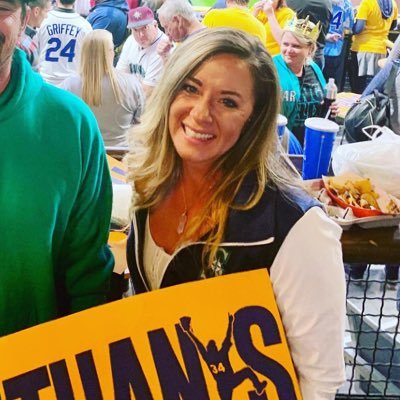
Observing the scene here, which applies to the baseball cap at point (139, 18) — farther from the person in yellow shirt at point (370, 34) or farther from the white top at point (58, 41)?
the person in yellow shirt at point (370, 34)

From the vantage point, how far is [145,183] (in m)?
1.27

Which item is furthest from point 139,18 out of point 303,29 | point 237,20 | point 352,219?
point 352,219

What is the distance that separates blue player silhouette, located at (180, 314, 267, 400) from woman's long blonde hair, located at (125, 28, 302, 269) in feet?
0.46

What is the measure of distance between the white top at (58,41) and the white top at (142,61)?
1.10 ft

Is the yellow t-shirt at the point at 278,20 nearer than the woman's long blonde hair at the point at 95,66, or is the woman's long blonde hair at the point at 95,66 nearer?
the woman's long blonde hair at the point at 95,66

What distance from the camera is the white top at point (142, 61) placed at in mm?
3949

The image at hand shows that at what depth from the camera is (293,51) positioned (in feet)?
9.84

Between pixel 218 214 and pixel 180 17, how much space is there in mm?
2815

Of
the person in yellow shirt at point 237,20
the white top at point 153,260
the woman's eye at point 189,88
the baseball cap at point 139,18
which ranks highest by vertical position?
the woman's eye at point 189,88

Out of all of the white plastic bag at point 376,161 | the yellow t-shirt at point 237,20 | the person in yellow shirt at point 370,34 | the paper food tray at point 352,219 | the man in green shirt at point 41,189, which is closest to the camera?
the man in green shirt at point 41,189

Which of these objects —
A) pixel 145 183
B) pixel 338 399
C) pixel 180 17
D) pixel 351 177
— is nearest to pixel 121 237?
pixel 145 183

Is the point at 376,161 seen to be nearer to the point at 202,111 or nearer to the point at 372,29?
the point at 202,111

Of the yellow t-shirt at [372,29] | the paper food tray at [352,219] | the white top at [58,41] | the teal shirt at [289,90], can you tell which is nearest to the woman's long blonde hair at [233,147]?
the paper food tray at [352,219]

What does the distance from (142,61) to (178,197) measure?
3003mm
